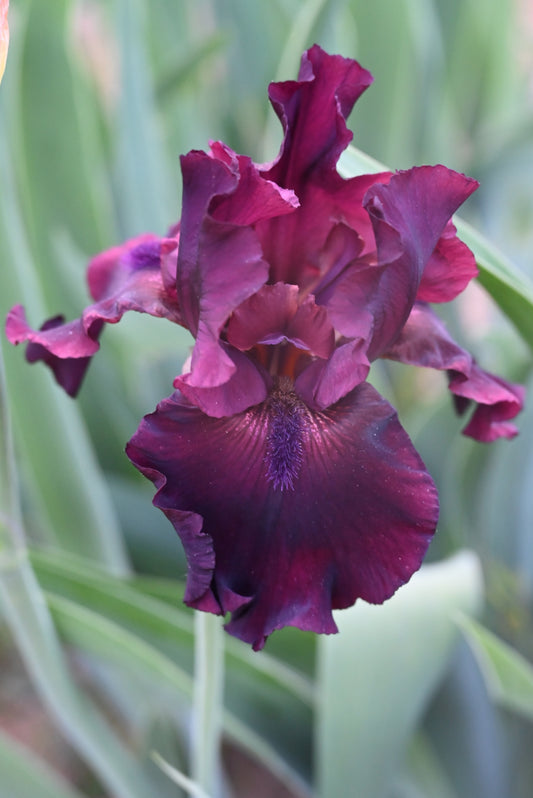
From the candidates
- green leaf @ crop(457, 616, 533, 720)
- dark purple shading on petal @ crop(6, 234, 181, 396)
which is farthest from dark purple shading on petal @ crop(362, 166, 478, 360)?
green leaf @ crop(457, 616, 533, 720)

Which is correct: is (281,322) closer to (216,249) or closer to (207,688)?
(216,249)

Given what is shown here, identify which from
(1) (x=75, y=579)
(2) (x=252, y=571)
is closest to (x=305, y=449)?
Answer: (2) (x=252, y=571)

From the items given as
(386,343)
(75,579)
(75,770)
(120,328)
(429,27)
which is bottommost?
(75,770)

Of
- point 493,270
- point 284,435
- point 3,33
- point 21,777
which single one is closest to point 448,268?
point 493,270

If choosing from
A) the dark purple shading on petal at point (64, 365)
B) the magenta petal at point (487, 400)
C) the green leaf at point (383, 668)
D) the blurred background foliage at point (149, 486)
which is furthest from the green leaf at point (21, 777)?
the magenta petal at point (487, 400)

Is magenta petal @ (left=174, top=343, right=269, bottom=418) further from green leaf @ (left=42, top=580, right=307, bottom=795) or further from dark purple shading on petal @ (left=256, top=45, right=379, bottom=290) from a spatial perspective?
green leaf @ (left=42, top=580, right=307, bottom=795)

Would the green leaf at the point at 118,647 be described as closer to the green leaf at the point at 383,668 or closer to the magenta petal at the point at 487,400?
the green leaf at the point at 383,668

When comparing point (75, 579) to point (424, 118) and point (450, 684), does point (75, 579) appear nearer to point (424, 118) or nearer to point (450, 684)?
point (450, 684)
